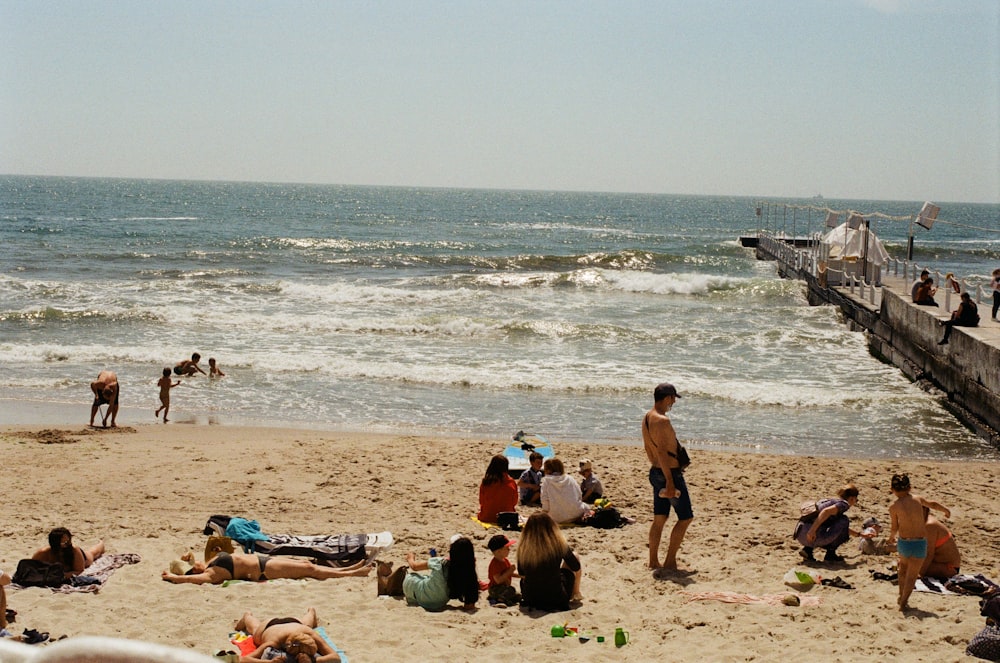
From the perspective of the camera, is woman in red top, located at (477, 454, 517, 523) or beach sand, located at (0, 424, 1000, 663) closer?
beach sand, located at (0, 424, 1000, 663)

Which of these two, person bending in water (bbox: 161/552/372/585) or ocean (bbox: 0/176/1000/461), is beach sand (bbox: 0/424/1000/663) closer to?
person bending in water (bbox: 161/552/372/585)

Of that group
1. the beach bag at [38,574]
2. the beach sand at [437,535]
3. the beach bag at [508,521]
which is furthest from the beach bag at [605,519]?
the beach bag at [38,574]

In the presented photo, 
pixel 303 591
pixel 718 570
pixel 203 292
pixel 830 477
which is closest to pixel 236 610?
pixel 303 591

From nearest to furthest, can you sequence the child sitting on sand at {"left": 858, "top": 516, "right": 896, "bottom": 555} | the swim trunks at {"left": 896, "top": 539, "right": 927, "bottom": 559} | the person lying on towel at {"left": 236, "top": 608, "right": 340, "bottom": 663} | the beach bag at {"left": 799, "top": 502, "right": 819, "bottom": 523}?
the person lying on towel at {"left": 236, "top": 608, "right": 340, "bottom": 663}, the swim trunks at {"left": 896, "top": 539, "right": 927, "bottom": 559}, the child sitting on sand at {"left": 858, "top": 516, "right": 896, "bottom": 555}, the beach bag at {"left": 799, "top": 502, "right": 819, "bottom": 523}

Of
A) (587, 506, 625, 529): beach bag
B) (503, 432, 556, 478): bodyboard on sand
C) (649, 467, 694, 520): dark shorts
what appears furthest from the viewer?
(503, 432, 556, 478): bodyboard on sand

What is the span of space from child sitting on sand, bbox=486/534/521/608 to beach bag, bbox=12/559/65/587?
3262 millimetres

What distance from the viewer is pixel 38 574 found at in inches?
287

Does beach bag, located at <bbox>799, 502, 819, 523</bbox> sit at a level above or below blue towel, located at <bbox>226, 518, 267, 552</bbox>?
above

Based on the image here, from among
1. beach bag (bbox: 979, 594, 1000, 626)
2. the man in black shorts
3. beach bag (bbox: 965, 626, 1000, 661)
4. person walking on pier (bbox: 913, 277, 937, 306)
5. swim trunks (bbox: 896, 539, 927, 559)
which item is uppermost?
person walking on pier (bbox: 913, 277, 937, 306)

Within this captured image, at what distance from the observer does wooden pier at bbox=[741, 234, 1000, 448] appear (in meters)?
15.2

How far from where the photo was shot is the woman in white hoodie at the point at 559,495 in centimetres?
933

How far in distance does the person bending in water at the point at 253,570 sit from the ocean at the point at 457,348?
628 centimetres

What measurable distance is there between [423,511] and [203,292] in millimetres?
23836

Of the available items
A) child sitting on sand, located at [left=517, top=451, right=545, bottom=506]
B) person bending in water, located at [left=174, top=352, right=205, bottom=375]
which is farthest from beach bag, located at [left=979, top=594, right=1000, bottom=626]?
person bending in water, located at [left=174, top=352, right=205, bottom=375]
